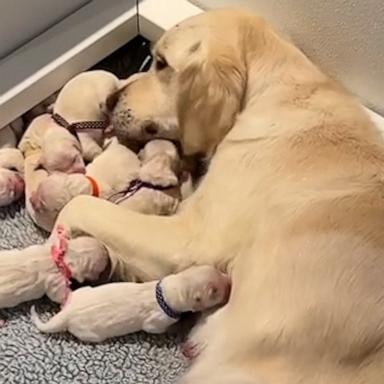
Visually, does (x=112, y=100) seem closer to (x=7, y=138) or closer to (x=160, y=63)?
(x=160, y=63)

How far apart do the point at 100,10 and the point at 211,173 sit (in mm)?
584

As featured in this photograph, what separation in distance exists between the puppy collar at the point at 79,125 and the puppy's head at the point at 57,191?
0.46 feet

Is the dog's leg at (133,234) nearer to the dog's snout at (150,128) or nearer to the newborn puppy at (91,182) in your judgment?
the newborn puppy at (91,182)

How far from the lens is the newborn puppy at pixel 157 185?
2.09m

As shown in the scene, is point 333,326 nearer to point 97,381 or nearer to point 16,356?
point 97,381

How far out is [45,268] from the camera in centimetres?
199

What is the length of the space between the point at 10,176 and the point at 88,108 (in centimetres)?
21

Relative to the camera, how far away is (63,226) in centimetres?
207

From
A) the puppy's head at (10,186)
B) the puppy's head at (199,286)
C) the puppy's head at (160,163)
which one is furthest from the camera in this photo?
the puppy's head at (10,186)

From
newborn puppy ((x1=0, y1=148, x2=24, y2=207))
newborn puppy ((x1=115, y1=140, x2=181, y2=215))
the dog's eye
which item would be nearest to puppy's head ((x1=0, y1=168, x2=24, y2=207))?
newborn puppy ((x1=0, y1=148, x2=24, y2=207))

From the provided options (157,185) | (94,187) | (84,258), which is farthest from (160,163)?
(84,258)

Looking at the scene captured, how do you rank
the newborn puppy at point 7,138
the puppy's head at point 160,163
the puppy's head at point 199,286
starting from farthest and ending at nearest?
the newborn puppy at point 7,138, the puppy's head at point 160,163, the puppy's head at point 199,286

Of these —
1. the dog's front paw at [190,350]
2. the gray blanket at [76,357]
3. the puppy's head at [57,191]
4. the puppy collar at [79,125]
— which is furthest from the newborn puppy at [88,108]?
the dog's front paw at [190,350]

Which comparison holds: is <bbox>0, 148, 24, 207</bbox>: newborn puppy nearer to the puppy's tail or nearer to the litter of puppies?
the litter of puppies
